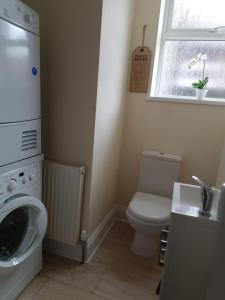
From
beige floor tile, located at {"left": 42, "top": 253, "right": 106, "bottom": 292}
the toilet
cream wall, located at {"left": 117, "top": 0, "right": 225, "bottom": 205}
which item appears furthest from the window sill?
beige floor tile, located at {"left": 42, "top": 253, "right": 106, "bottom": 292}

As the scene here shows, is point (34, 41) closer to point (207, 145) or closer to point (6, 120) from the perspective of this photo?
point (6, 120)

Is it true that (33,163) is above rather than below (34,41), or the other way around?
below

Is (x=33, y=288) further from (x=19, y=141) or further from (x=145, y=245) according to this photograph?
(x=19, y=141)

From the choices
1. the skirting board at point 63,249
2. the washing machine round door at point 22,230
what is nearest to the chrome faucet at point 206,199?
the washing machine round door at point 22,230

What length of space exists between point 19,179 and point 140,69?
1491 mm

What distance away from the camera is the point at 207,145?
2090mm

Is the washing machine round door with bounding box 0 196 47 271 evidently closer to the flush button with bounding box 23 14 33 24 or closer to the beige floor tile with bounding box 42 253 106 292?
the beige floor tile with bounding box 42 253 106 292

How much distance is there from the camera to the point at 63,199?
1.68m

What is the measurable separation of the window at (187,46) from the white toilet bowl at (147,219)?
100 centimetres

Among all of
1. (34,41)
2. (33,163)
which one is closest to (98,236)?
(33,163)

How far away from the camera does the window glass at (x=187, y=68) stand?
6.84 ft

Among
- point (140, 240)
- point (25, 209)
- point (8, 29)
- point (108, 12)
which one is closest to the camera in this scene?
point (8, 29)

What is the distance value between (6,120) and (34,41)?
0.48m

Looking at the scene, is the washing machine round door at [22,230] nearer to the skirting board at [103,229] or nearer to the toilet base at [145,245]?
the skirting board at [103,229]
